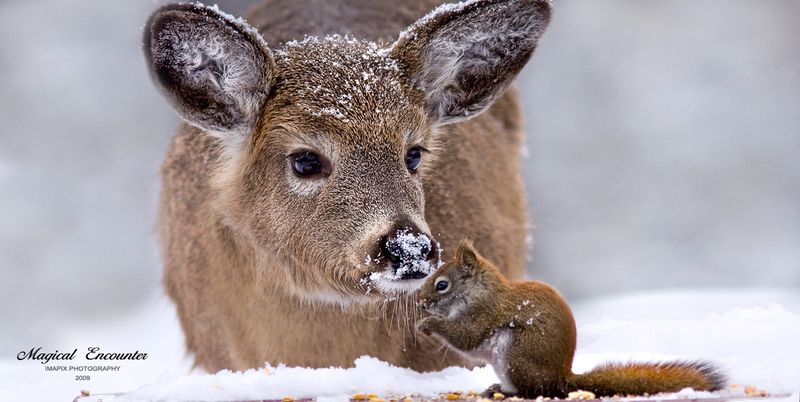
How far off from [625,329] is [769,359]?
1.65 m

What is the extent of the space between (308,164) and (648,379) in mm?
1810

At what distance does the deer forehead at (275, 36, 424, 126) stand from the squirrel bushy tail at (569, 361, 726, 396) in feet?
5.00

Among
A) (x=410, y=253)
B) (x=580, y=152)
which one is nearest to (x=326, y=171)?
(x=410, y=253)

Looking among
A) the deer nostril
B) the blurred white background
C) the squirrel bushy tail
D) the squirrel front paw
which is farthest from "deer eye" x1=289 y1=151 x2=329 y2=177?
the blurred white background

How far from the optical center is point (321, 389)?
4.96 m

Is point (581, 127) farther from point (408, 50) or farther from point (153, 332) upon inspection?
point (408, 50)

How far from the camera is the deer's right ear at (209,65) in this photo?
5379mm

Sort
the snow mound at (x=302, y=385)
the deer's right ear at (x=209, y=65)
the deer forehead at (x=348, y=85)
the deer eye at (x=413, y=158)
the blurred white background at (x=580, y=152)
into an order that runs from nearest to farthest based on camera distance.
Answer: the snow mound at (x=302, y=385), the deer's right ear at (x=209, y=65), the deer forehead at (x=348, y=85), the deer eye at (x=413, y=158), the blurred white background at (x=580, y=152)

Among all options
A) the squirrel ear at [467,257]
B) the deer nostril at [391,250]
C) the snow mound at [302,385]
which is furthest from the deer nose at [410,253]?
the snow mound at [302,385]

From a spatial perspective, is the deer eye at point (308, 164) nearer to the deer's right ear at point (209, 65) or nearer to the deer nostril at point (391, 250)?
the deer's right ear at point (209, 65)

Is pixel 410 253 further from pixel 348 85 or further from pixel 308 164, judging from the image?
pixel 348 85

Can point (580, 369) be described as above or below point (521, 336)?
above

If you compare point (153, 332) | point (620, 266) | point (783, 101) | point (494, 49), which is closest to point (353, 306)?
point (494, 49)

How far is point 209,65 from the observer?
5613 millimetres
